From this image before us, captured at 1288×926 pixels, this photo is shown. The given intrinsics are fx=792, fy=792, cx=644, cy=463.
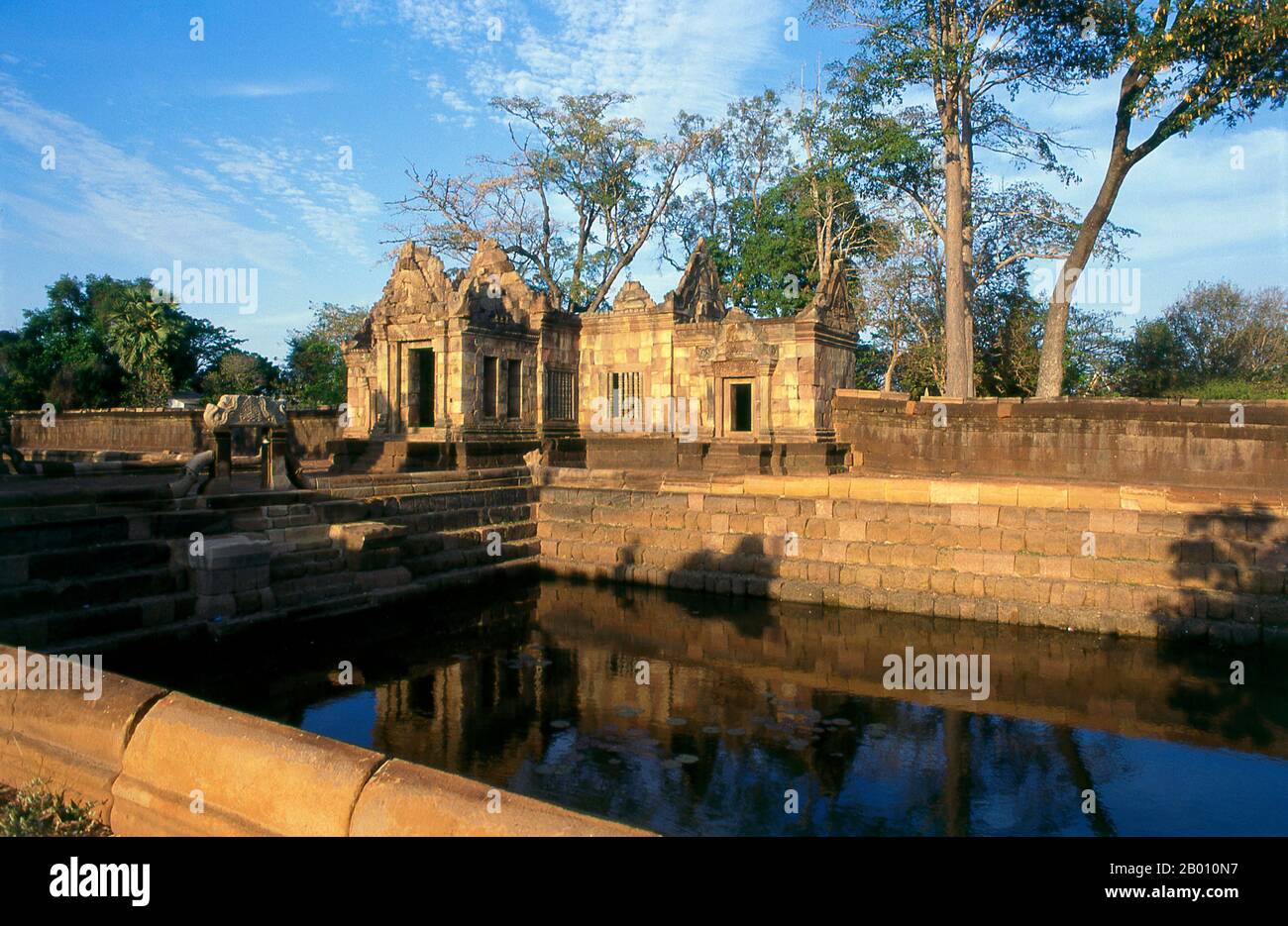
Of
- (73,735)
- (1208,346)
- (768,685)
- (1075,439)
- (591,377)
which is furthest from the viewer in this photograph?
(1208,346)

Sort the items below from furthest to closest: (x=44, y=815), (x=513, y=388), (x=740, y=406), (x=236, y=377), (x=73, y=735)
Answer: (x=236, y=377), (x=740, y=406), (x=513, y=388), (x=73, y=735), (x=44, y=815)

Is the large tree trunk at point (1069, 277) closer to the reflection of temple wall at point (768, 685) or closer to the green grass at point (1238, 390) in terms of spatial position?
the green grass at point (1238, 390)

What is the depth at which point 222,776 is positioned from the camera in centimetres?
308

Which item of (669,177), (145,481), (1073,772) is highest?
(669,177)

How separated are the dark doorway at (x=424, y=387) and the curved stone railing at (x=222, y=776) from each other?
1330 centimetres

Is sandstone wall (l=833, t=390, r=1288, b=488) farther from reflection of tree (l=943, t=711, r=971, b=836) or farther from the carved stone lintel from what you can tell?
the carved stone lintel

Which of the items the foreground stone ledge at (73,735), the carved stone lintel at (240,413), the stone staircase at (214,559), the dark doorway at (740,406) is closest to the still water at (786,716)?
the stone staircase at (214,559)

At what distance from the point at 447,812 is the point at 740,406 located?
15.8 metres

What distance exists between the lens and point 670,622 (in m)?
9.64

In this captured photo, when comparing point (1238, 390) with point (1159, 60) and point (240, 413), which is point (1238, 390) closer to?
point (1159, 60)

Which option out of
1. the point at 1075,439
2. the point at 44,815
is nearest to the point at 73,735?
the point at 44,815
